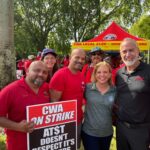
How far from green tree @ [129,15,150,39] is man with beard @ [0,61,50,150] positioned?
91.5 ft

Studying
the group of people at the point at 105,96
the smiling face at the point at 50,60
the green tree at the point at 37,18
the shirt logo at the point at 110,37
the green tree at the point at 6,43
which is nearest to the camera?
the group of people at the point at 105,96

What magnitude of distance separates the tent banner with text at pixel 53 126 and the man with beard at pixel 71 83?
39 cm

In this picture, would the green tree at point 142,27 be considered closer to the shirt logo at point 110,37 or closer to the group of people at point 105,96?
the shirt logo at point 110,37

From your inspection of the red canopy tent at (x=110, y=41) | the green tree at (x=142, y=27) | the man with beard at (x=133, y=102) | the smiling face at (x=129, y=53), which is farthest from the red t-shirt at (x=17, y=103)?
the green tree at (x=142, y=27)

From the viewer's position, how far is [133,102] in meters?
4.29

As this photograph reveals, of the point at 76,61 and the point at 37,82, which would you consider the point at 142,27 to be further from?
the point at 37,82

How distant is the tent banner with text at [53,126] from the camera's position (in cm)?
379

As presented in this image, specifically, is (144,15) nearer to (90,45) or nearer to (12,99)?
(90,45)

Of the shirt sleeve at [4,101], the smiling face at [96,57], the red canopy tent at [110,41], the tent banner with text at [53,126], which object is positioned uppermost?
the red canopy tent at [110,41]

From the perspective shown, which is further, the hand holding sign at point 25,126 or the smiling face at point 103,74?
the smiling face at point 103,74

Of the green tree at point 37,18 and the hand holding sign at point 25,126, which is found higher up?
the green tree at point 37,18

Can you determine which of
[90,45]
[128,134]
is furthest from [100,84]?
[90,45]

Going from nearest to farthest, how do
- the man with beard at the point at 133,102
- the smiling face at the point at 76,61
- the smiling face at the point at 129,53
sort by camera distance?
the man with beard at the point at 133,102
the smiling face at the point at 129,53
the smiling face at the point at 76,61

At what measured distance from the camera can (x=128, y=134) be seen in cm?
443
